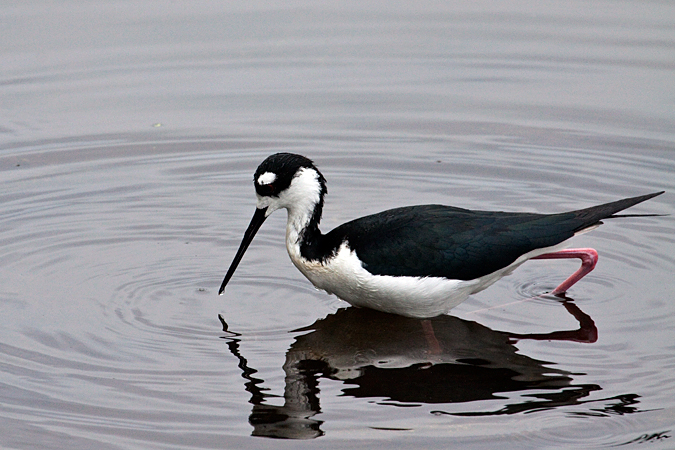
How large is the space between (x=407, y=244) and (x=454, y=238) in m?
0.34

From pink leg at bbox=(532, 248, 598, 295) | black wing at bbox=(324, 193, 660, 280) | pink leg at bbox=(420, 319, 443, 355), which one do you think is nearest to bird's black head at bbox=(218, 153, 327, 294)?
black wing at bbox=(324, 193, 660, 280)

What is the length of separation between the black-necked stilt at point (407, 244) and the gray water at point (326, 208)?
38 cm

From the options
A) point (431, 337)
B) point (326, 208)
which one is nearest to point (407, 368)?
point (431, 337)

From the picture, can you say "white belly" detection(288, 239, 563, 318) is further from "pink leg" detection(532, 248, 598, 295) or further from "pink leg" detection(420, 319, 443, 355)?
"pink leg" detection(532, 248, 598, 295)

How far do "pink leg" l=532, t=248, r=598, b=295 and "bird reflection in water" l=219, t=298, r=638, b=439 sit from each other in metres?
0.12

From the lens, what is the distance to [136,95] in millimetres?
12578

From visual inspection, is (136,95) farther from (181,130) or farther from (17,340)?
Result: (17,340)

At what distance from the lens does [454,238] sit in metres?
7.48

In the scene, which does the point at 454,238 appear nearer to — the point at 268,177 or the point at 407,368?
the point at 407,368

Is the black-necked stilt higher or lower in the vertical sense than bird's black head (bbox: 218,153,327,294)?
lower

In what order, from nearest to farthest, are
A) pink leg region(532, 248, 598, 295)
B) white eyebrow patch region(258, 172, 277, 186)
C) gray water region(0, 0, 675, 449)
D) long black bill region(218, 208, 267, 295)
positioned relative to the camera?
gray water region(0, 0, 675, 449) < white eyebrow patch region(258, 172, 277, 186) < long black bill region(218, 208, 267, 295) < pink leg region(532, 248, 598, 295)

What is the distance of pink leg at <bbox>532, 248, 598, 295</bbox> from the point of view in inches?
316

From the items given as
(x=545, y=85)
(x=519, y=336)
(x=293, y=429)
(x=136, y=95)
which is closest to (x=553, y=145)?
(x=545, y=85)

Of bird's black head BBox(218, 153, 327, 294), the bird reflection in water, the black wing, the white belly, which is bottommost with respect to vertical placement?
the bird reflection in water
